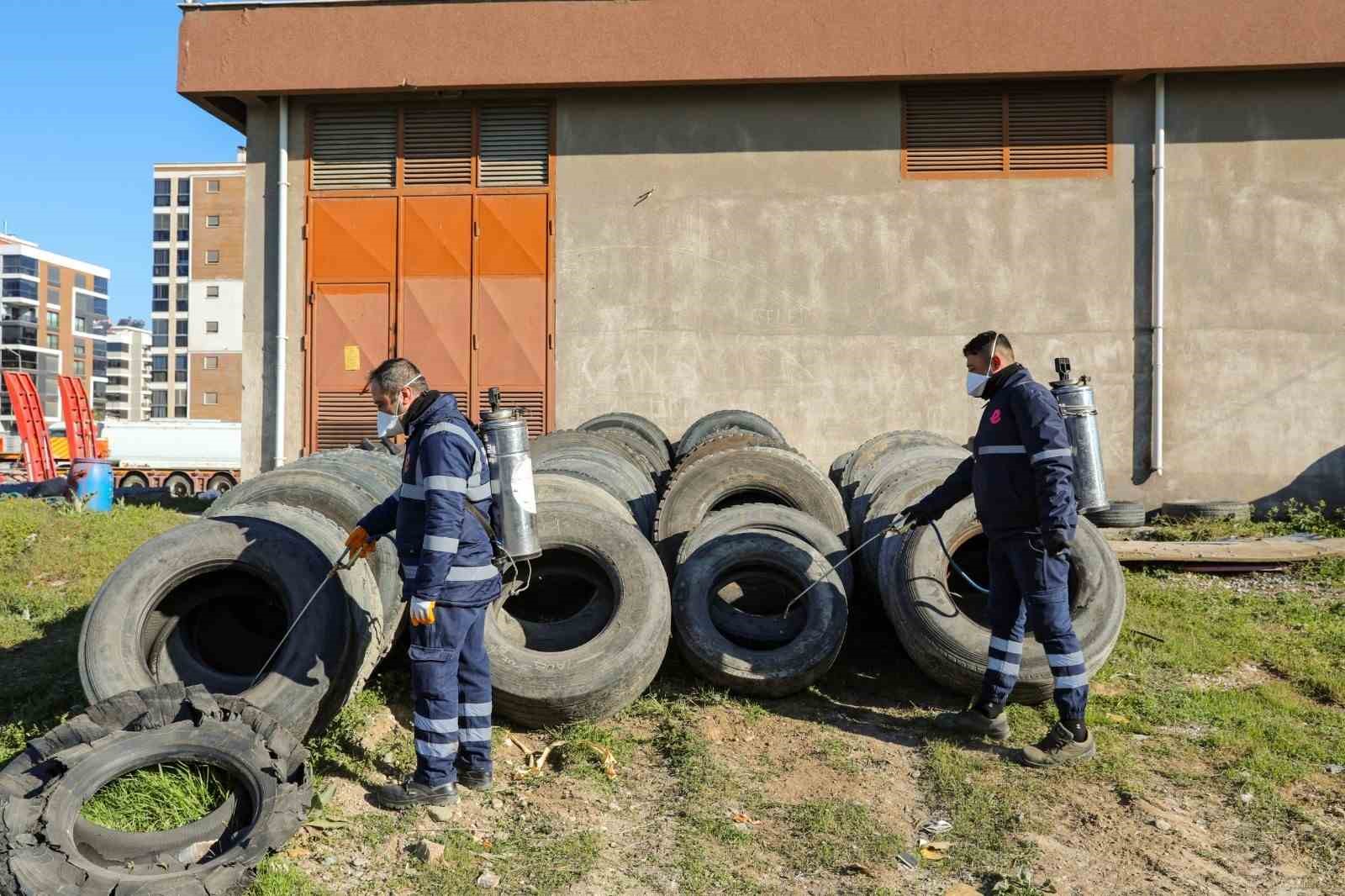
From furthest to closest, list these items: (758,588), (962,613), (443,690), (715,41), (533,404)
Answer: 1. (533,404)
2. (715,41)
3. (758,588)
4. (962,613)
5. (443,690)

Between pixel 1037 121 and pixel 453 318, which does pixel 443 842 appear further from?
pixel 1037 121

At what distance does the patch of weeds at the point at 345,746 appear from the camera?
532 centimetres

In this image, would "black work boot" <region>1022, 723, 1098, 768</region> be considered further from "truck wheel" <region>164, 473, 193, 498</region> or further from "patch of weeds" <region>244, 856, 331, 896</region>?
"truck wheel" <region>164, 473, 193, 498</region>

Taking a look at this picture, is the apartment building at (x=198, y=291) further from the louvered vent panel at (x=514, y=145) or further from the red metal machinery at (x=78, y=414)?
the louvered vent panel at (x=514, y=145)

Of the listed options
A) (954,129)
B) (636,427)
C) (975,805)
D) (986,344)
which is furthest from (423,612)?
(954,129)

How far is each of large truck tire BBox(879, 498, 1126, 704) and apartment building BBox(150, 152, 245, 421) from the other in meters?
66.4

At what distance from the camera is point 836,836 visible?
4.73m

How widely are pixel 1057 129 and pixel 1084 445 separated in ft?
27.8

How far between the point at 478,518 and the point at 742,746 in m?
2.02

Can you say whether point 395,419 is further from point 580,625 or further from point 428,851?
point 428,851

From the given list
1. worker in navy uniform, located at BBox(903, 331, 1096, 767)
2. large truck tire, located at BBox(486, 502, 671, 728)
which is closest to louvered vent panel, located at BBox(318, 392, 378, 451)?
large truck tire, located at BBox(486, 502, 671, 728)

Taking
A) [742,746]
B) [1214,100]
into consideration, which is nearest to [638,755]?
[742,746]

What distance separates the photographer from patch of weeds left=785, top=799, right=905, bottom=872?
4.52m

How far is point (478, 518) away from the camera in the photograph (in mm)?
5148
